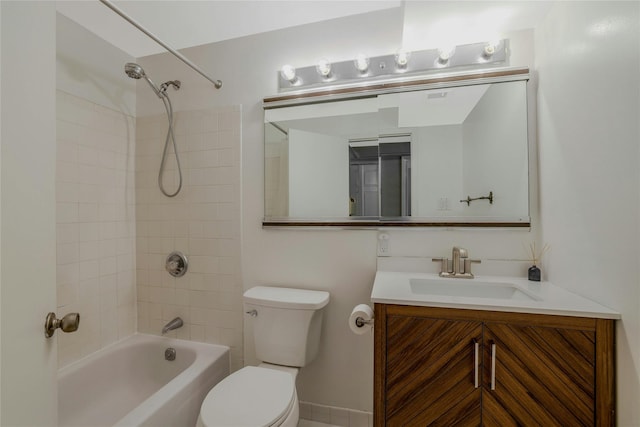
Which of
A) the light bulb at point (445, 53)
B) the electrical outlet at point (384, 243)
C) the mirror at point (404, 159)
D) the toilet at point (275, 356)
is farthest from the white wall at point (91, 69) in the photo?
the light bulb at point (445, 53)

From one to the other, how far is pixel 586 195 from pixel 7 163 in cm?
177

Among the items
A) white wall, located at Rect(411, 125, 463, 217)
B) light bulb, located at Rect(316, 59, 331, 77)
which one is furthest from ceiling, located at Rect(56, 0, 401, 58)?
white wall, located at Rect(411, 125, 463, 217)

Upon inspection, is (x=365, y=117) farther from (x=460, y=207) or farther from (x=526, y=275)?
(x=526, y=275)

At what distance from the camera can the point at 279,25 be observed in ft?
5.27

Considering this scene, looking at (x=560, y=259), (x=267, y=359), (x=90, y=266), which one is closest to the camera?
(x=560, y=259)

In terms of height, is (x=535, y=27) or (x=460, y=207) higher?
(x=535, y=27)

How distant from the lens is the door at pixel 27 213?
0.60m

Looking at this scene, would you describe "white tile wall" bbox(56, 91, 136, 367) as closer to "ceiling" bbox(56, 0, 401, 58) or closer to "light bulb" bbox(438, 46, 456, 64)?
"ceiling" bbox(56, 0, 401, 58)

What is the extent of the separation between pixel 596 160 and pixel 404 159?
750 mm

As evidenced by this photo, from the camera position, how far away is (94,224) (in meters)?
1.62

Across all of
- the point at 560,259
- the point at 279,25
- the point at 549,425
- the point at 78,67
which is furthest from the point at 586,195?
the point at 78,67

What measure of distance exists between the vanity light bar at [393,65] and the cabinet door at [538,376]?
50.7 inches

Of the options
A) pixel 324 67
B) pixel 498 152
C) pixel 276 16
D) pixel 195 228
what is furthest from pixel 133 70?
pixel 498 152

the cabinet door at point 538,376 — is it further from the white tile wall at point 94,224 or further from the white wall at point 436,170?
the white tile wall at point 94,224
